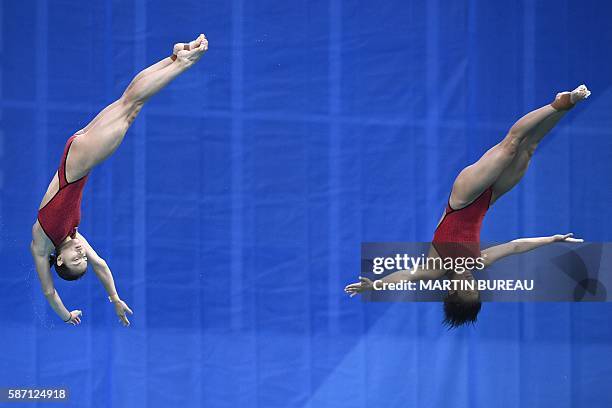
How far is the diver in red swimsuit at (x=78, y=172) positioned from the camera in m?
3.78

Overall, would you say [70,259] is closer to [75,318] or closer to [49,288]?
[49,288]

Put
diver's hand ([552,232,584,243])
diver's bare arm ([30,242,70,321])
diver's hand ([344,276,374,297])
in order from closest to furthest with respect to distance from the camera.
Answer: diver's bare arm ([30,242,70,321]), diver's hand ([344,276,374,297]), diver's hand ([552,232,584,243])

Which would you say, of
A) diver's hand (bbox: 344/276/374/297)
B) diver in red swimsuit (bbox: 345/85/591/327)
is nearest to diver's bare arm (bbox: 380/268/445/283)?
diver in red swimsuit (bbox: 345/85/591/327)

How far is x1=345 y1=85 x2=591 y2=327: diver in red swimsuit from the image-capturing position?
13.6 feet

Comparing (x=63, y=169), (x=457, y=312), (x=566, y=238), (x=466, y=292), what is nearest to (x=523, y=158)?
(x=566, y=238)

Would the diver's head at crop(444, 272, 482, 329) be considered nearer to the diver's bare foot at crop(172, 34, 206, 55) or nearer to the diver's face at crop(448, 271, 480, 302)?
the diver's face at crop(448, 271, 480, 302)

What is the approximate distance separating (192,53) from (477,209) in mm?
1479

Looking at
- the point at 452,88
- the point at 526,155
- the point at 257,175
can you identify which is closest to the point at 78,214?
the point at 257,175

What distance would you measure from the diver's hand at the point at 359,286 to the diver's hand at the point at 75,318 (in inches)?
46.6

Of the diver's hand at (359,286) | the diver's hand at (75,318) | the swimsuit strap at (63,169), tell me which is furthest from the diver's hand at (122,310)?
the diver's hand at (359,286)

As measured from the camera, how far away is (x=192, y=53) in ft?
12.3

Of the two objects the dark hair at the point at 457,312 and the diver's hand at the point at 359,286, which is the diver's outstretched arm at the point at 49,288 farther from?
the dark hair at the point at 457,312

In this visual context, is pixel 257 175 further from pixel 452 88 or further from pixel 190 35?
pixel 452 88

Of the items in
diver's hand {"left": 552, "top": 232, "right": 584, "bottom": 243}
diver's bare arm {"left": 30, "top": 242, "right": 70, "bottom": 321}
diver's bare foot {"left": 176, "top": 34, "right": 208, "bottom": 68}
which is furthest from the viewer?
diver's hand {"left": 552, "top": 232, "right": 584, "bottom": 243}
